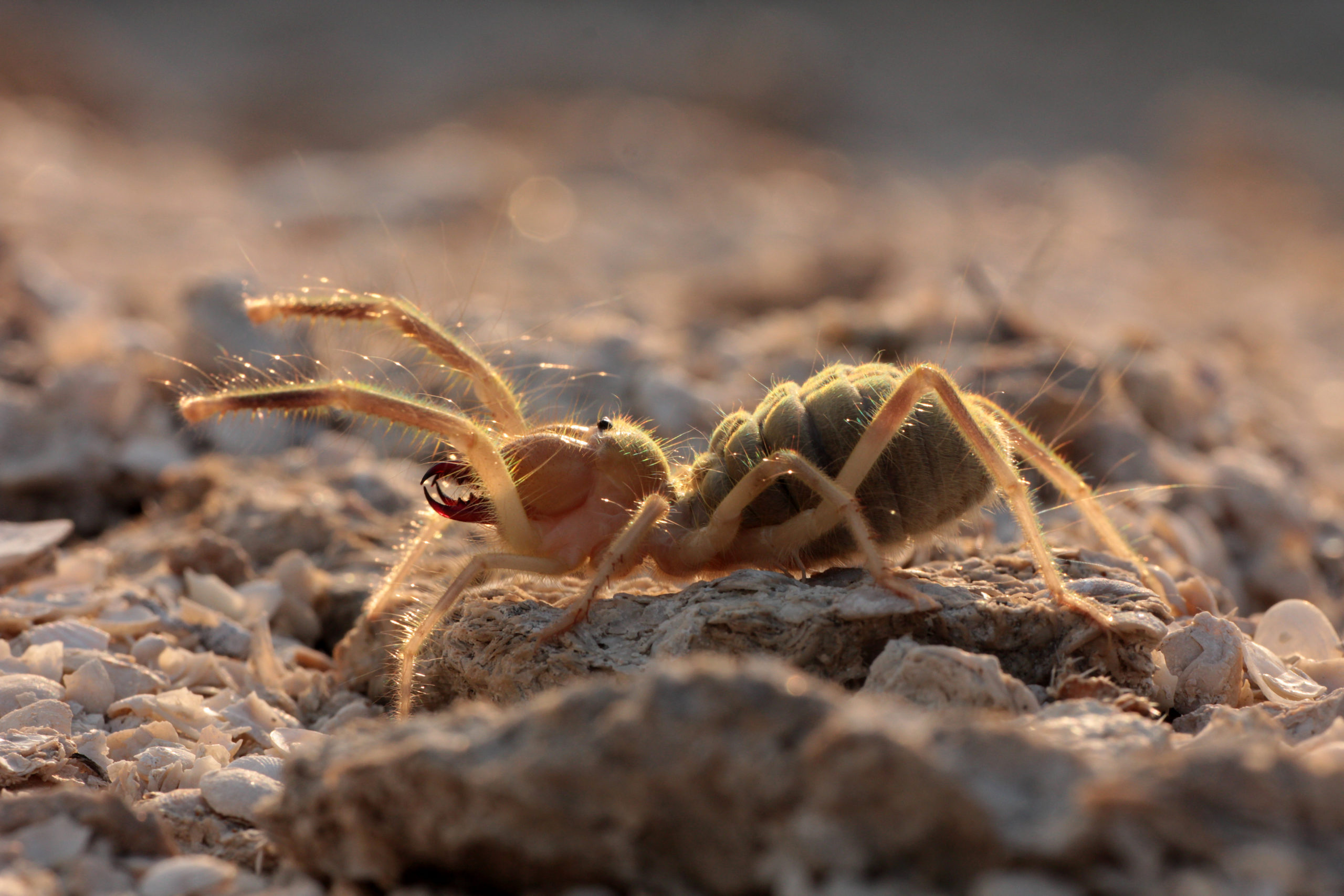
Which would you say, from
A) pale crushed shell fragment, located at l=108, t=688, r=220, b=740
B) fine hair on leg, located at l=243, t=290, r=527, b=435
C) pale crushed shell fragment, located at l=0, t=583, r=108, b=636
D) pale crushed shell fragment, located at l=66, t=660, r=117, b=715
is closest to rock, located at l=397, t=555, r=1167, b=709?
pale crushed shell fragment, located at l=108, t=688, r=220, b=740

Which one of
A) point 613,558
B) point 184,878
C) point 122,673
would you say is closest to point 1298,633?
point 613,558

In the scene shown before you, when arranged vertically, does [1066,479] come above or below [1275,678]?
above

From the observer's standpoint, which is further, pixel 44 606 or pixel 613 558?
pixel 44 606

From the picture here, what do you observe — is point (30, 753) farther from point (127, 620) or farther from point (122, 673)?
point (127, 620)

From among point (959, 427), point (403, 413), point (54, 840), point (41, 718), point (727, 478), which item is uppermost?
point (403, 413)

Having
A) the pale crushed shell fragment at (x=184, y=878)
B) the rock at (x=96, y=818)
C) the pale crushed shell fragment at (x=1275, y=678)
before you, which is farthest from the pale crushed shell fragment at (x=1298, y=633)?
the rock at (x=96, y=818)

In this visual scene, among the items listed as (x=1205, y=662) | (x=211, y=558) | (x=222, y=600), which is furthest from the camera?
(x=211, y=558)

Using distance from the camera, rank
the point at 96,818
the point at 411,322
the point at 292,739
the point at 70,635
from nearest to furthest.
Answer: the point at 96,818
the point at 292,739
the point at 70,635
the point at 411,322

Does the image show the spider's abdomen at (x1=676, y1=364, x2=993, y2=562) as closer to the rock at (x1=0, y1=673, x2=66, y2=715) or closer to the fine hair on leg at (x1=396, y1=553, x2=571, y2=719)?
the fine hair on leg at (x1=396, y1=553, x2=571, y2=719)

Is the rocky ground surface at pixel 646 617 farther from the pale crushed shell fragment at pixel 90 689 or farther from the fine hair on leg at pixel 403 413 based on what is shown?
the fine hair on leg at pixel 403 413
